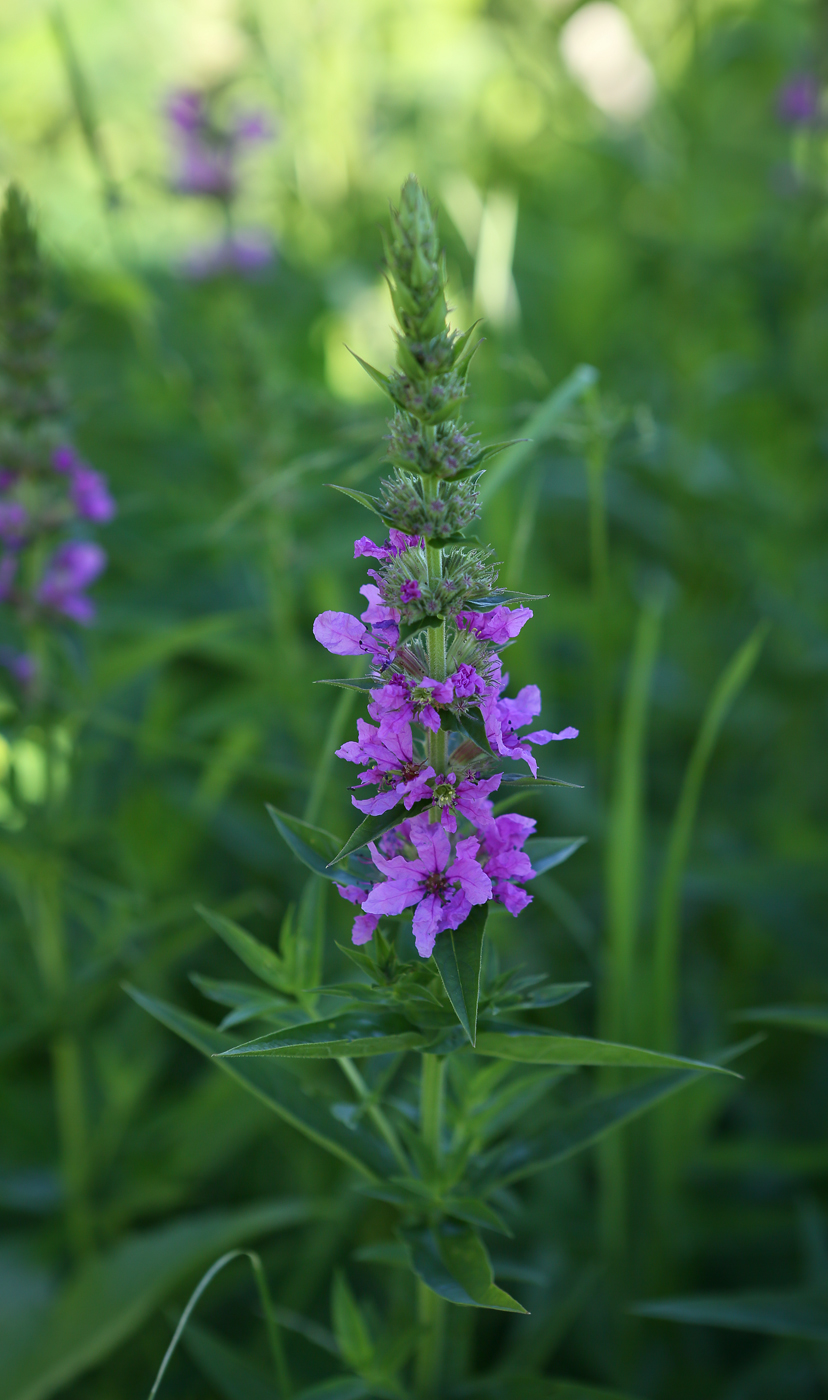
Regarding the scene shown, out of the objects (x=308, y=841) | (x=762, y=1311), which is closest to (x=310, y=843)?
(x=308, y=841)

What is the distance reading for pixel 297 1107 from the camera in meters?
1.34

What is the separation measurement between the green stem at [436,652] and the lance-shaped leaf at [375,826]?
48mm

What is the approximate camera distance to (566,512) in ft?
12.2

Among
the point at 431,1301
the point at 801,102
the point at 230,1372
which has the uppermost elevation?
the point at 801,102

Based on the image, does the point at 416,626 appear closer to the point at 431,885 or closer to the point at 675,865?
the point at 431,885

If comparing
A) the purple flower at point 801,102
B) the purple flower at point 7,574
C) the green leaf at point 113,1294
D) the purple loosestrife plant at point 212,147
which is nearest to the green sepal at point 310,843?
the green leaf at point 113,1294

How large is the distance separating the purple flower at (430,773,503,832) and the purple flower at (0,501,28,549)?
4.12 feet

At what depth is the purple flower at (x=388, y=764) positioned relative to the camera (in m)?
1.06

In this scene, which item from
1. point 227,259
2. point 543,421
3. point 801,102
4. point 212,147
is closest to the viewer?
point 543,421

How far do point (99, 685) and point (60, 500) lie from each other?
0.38 metres

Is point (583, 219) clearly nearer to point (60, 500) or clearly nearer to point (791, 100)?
point (791, 100)

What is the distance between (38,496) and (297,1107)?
1.30 meters

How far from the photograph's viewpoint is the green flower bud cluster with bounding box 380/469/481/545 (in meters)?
1.04

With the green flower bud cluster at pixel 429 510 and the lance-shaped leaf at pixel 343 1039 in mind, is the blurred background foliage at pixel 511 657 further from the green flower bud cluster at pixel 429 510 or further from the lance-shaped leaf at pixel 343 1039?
the green flower bud cluster at pixel 429 510
